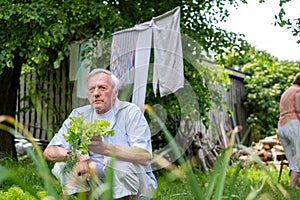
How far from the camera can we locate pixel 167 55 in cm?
518

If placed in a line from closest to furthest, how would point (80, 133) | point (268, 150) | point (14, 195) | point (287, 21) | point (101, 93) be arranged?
point (80, 133), point (101, 93), point (14, 195), point (287, 21), point (268, 150)

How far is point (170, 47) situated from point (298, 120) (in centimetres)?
147

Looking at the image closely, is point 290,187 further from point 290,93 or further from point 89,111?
point 89,111

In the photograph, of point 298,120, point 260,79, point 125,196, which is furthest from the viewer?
point 260,79

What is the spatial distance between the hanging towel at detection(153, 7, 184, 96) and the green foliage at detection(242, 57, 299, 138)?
6.78 m

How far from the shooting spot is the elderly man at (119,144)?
2768 millimetres

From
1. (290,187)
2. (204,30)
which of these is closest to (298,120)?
(290,187)

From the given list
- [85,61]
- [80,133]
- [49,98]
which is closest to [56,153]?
[80,133]

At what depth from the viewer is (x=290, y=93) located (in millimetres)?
5742

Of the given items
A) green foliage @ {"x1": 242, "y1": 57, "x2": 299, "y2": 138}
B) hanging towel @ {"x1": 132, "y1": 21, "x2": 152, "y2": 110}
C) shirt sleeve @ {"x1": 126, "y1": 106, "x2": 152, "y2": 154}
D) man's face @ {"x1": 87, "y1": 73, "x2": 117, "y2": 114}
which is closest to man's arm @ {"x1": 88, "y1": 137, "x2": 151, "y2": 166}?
shirt sleeve @ {"x1": 126, "y1": 106, "x2": 152, "y2": 154}

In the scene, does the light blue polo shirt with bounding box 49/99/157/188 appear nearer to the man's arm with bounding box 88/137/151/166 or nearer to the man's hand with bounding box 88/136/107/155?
A: the man's arm with bounding box 88/137/151/166

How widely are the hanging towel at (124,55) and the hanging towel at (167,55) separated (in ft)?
0.68

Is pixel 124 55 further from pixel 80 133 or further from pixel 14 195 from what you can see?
pixel 80 133

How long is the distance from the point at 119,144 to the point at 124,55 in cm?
220
